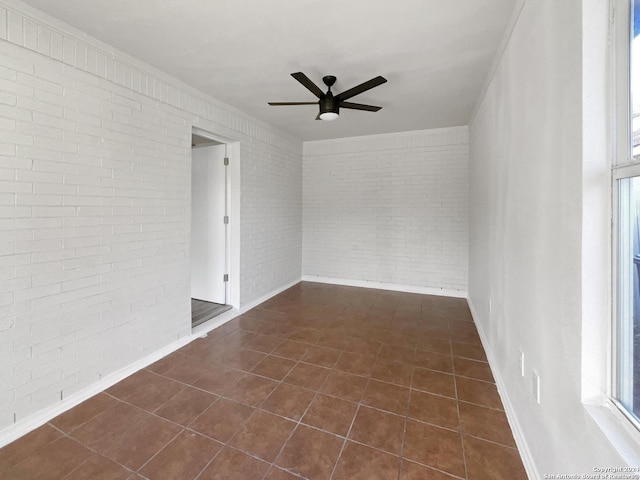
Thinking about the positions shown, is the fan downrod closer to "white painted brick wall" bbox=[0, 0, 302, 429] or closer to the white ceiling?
the white ceiling

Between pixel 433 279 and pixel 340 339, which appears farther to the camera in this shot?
pixel 433 279

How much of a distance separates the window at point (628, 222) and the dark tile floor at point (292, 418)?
0.93 meters

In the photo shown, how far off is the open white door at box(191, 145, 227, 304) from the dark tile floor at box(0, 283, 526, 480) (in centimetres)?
97

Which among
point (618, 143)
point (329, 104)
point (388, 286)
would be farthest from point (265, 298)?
point (618, 143)

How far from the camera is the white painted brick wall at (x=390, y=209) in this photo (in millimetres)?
4422

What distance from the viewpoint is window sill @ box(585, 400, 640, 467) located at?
75 centimetres

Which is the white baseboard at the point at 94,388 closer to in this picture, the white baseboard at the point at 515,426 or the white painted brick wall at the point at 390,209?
the white painted brick wall at the point at 390,209

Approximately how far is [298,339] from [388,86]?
9.04 ft

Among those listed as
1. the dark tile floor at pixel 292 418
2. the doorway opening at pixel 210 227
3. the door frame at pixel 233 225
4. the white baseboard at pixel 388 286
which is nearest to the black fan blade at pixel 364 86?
the door frame at pixel 233 225

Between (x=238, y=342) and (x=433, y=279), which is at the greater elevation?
(x=433, y=279)

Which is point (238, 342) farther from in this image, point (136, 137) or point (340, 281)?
point (340, 281)

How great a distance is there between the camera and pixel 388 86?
2859 millimetres

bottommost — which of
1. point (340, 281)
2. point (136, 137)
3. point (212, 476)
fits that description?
point (212, 476)

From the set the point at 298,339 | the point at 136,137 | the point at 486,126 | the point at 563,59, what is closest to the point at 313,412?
the point at 298,339
